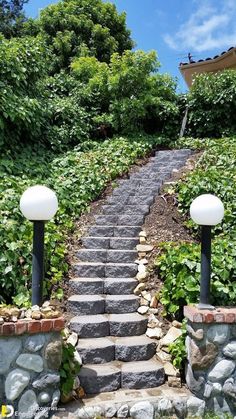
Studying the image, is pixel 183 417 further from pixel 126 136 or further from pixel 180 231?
pixel 126 136

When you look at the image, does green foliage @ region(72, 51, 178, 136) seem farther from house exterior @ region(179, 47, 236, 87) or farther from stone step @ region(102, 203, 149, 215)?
stone step @ region(102, 203, 149, 215)

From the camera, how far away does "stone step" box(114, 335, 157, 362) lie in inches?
130

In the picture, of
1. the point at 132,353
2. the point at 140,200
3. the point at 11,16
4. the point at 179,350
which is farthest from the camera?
the point at 11,16

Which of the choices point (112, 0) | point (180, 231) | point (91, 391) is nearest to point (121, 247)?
point (180, 231)

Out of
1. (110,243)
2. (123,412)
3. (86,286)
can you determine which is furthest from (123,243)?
(123,412)

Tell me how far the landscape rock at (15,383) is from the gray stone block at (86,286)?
1298 millimetres

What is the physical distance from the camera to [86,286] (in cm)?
392

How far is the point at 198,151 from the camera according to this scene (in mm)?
7820

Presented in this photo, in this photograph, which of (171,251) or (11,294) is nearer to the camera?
(11,294)

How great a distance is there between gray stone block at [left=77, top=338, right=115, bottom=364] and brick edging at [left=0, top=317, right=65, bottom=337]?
63cm

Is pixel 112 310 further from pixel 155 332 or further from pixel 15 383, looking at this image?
pixel 15 383

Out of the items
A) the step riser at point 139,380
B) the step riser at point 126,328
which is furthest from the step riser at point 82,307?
the step riser at point 139,380

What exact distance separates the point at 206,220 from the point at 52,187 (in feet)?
10.3

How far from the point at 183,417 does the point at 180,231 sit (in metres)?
2.37
